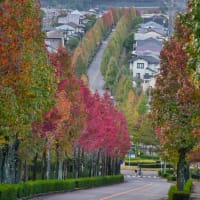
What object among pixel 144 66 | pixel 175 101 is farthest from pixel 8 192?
pixel 144 66

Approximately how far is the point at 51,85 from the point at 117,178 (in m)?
39.7

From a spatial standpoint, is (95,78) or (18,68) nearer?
(18,68)

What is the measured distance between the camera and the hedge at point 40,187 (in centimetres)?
2787

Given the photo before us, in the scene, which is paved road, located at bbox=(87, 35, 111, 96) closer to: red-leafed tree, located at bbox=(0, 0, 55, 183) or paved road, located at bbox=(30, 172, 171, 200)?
paved road, located at bbox=(30, 172, 171, 200)

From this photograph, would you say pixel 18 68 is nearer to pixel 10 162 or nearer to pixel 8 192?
pixel 8 192

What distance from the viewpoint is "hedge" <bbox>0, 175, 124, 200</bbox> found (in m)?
27.9

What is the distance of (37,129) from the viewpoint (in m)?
38.3

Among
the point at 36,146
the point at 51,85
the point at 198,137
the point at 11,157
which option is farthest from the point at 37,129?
the point at 198,137

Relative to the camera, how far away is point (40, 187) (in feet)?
121

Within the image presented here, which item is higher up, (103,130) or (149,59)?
(149,59)

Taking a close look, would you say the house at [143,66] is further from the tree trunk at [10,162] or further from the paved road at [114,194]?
the tree trunk at [10,162]

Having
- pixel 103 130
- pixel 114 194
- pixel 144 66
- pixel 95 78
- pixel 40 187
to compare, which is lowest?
pixel 114 194

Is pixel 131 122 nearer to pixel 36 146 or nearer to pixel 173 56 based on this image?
pixel 36 146

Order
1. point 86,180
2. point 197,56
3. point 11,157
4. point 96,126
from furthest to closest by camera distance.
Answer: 1. point 96,126
2. point 86,180
3. point 11,157
4. point 197,56
